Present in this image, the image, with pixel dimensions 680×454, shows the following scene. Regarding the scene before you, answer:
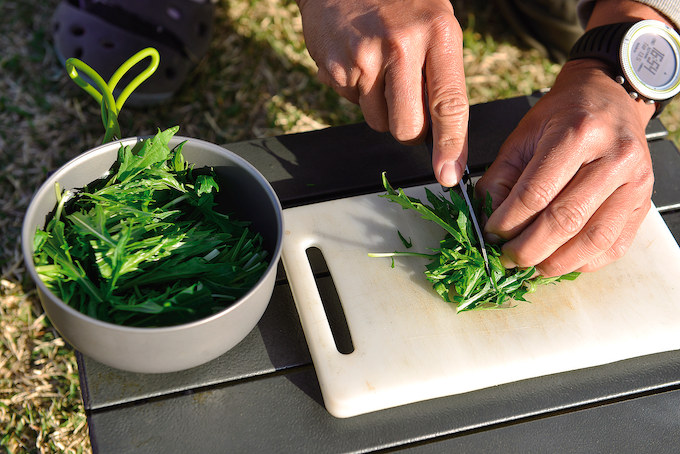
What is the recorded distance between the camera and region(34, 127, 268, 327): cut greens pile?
57.0 inches

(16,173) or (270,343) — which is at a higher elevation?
(270,343)

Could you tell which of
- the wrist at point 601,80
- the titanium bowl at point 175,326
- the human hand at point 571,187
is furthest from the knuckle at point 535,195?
the titanium bowl at point 175,326

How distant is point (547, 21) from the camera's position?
4.03 meters

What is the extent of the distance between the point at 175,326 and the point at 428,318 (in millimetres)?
791

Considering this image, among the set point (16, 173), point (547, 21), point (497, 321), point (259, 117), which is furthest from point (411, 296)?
point (547, 21)

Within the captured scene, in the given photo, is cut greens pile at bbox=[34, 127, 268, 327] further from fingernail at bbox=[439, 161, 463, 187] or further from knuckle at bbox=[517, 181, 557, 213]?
knuckle at bbox=[517, 181, 557, 213]

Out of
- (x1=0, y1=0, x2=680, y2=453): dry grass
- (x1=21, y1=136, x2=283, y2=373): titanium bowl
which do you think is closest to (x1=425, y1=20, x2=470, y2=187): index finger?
(x1=21, y1=136, x2=283, y2=373): titanium bowl

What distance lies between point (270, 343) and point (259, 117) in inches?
89.8

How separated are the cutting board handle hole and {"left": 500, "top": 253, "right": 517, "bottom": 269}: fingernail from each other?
52 cm

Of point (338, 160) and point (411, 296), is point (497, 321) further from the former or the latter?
point (338, 160)

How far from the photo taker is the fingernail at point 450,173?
1884mm

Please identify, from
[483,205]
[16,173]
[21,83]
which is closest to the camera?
[483,205]

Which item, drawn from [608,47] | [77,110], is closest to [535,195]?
[608,47]

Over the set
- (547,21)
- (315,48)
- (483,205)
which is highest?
(315,48)
